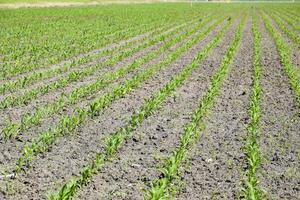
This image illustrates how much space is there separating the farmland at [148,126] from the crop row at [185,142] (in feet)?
0.08

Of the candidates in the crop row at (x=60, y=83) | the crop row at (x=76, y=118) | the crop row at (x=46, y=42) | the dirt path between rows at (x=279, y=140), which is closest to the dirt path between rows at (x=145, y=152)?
the crop row at (x=76, y=118)

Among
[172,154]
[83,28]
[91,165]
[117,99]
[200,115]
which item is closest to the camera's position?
[91,165]

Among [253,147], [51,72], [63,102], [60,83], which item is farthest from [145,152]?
[51,72]

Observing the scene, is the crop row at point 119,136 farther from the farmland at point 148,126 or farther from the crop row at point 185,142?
the crop row at point 185,142

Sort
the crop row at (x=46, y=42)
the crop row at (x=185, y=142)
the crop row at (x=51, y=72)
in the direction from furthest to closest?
the crop row at (x=46, y=42)
the crop row at (x=51, y=72)
the crop row at (x=185, y=142)

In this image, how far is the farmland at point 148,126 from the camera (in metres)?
6.53

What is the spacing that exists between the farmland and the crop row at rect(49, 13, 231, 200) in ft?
0.08

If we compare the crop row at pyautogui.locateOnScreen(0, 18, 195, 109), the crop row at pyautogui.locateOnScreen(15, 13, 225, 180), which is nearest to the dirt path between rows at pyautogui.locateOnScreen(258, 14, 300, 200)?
the crop row at pyautogui.locateOnScreen(15, 13, 225, 180)

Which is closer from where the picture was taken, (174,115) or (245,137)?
(245,137)

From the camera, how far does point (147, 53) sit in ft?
61.1

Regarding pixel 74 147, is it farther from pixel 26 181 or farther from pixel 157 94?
pixel 157 94

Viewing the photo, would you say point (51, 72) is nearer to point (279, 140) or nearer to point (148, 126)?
point (148, 126)

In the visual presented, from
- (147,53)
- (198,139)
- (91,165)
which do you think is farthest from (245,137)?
(147,53)

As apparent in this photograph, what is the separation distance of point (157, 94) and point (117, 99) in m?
1.17
